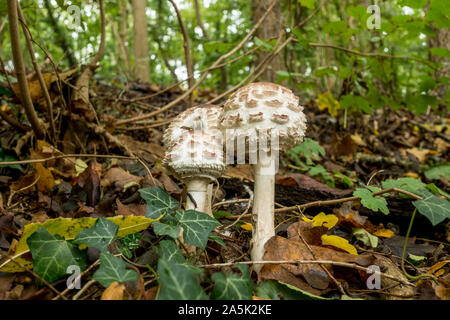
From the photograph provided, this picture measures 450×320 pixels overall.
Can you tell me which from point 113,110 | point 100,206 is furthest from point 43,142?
point 113,110

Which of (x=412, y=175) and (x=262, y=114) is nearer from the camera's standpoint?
(x=262, y=114)

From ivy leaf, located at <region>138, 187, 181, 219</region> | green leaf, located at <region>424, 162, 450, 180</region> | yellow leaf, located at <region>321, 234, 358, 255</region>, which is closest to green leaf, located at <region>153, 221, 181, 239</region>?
ivy leaf, located at <region>138, 187, 181, 219</region>

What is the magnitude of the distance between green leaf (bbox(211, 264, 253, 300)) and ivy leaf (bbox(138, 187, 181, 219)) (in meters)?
0.52

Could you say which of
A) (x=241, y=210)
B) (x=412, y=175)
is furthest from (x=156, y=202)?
(x=412, y=175)

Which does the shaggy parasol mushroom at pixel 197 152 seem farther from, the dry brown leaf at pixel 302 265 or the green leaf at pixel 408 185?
the green leaf at pixel 408 185

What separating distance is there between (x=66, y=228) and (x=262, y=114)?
105 cm

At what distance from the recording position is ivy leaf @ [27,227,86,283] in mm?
1306

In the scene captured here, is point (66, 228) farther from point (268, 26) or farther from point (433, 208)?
point (268, 26)

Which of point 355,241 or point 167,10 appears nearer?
point 355,241

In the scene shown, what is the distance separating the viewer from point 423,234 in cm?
240

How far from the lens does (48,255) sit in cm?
133
